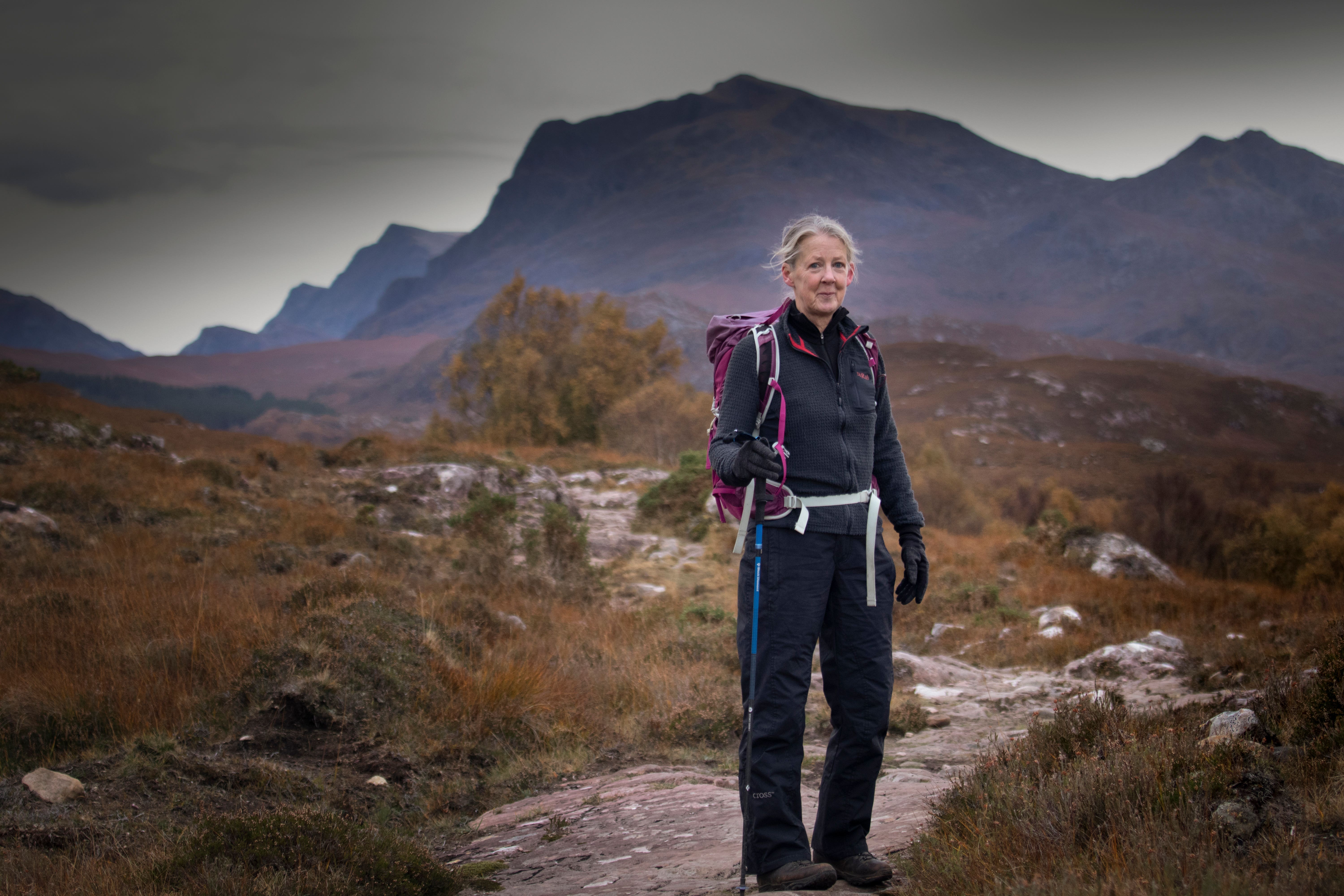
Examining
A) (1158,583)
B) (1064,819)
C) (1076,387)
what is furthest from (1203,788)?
(1076,387)

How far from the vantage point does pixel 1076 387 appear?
10819cm

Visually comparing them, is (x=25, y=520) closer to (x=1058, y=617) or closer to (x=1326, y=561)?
(x=1058, y=617)

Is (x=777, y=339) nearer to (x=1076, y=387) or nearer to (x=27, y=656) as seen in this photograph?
(x=27, y=656)

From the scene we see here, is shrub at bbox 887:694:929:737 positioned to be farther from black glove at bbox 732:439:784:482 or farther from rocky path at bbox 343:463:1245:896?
black glove at bbox 732:439:784:482

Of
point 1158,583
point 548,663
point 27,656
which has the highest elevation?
point 27,656

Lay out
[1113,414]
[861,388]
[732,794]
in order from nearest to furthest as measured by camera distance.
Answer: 1. [861,388]
2. [732,794]
3. [1113,414]

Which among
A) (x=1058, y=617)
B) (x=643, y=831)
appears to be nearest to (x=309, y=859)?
(x=643, y=831)

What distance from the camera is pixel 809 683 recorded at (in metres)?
2.38


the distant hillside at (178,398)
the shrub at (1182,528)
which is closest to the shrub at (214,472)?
the shrub at (1182,528)

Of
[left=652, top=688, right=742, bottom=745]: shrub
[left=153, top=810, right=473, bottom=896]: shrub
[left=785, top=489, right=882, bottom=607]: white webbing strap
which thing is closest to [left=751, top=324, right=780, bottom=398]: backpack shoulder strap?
[left=785, top=489, right=882, bottom=607]: white webbing strap

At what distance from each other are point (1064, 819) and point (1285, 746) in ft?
3.19

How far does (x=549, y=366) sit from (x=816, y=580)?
32.9 m

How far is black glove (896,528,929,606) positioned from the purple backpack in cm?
59

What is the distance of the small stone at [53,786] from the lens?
3.13 meters
